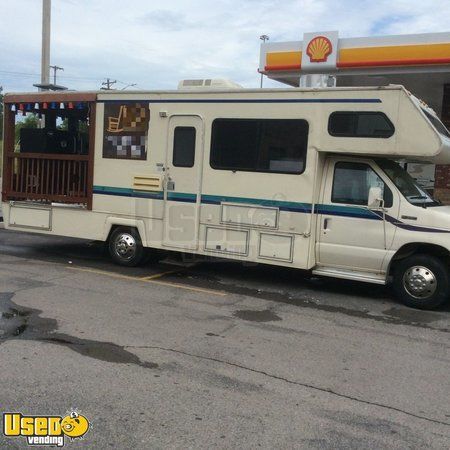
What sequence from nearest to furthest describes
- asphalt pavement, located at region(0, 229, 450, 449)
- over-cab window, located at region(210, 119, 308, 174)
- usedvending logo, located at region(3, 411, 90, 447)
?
1. usedvending logo, located at region(3, 411, 90, 447)
2. asphalt pavement, located at region(0, 229, 450, 449)
3. over-cab window, located at region(210, 119, 308, 174)

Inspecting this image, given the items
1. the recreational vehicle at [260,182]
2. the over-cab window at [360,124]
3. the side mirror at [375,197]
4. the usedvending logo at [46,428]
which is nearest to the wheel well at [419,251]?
the recreational vehicle at [260,182]

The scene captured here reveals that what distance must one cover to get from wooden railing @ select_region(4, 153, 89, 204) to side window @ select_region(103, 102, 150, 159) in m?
0.60

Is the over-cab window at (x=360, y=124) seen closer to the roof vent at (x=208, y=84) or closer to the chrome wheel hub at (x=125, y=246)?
the roof vent at (x=208, y=84)

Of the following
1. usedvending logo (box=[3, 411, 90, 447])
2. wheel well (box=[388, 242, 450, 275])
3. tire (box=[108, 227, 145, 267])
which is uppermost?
wheel well (box=[388, 242, 450, 275])

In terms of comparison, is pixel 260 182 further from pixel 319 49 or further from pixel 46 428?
pixel 319 49

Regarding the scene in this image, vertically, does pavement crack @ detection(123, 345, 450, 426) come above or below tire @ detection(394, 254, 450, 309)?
below

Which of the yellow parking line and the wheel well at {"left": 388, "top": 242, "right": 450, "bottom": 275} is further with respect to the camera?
the yellow parking line

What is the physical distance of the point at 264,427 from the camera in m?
3.75

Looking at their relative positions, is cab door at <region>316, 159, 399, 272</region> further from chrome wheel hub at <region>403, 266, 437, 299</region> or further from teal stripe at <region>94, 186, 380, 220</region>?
chrome wheel hub at <region>403, 266, 437, 299</region>

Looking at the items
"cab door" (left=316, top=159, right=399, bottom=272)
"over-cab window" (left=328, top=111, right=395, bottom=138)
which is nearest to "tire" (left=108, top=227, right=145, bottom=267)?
"cab door" (left=316, top=159, right=399, bottom=272)

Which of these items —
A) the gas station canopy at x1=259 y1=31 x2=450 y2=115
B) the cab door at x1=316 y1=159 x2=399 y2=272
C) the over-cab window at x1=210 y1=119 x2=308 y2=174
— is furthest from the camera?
the gas station canopy at x1=259 y1=31 x2=450 y2=115

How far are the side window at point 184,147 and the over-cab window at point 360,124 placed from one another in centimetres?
218

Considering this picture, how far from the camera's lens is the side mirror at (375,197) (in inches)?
283

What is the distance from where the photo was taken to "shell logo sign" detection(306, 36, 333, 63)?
12414 mm
